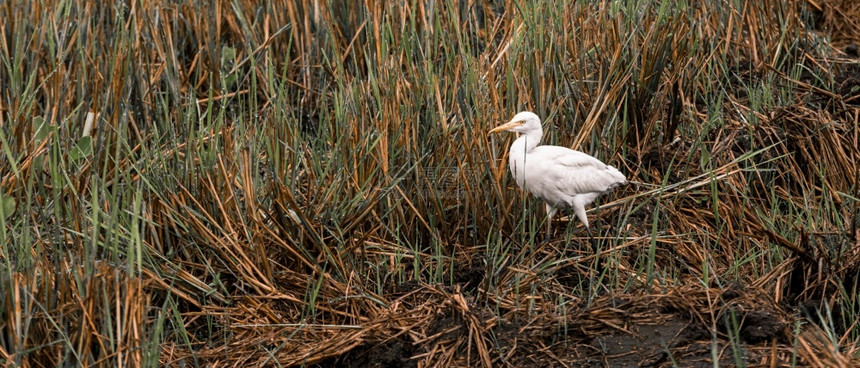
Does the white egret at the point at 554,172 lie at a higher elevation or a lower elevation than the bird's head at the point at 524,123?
lower

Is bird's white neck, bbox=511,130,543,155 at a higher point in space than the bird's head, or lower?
lower

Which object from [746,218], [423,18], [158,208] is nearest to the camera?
[158,208]

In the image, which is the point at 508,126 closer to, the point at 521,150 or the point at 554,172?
the point at 521,150

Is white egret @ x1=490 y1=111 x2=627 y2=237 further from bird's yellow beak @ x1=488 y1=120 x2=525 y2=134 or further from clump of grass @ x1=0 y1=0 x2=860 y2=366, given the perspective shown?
clump of grass @ x1=0 y1=0 x2=860 y2=366

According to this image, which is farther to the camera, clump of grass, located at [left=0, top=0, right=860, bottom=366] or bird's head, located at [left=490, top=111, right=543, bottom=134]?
bird's head, located at [left=490, top=111, right=543, bottom=134]

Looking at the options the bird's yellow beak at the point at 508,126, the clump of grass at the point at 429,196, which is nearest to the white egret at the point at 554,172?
the bird's yellow beak at the point at 508,126

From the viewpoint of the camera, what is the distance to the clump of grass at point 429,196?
111 inches

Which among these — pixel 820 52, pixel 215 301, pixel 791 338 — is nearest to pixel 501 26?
pixel 820 52

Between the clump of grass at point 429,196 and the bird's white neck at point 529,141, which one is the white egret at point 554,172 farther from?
the clump of grass at point 429,196

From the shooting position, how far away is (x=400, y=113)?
12.1 ft

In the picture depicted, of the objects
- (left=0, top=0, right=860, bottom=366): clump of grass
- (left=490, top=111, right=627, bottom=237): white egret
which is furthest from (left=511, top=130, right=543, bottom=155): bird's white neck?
(left=0, top=0, right=860, bottom=366): clump of grass

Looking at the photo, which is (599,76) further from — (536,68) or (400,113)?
(400,113)

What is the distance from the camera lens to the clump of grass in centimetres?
281

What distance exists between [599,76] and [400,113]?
73cm
